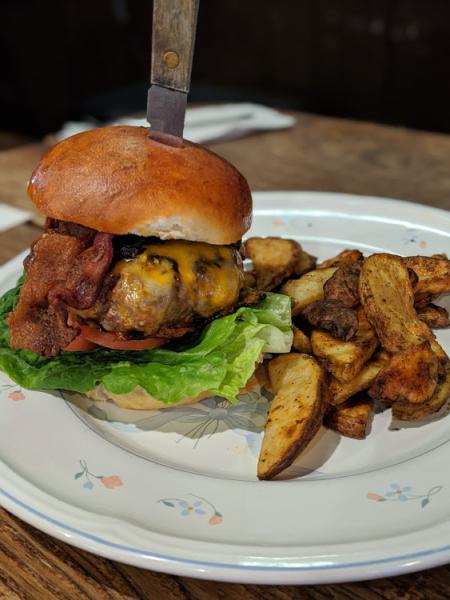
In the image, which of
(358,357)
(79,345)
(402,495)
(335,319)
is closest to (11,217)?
(79,345)

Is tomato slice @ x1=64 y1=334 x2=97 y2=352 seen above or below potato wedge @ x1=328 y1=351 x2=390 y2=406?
below

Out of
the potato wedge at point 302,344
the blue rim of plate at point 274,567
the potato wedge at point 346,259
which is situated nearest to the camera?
the blue rim of plate at point 274,567

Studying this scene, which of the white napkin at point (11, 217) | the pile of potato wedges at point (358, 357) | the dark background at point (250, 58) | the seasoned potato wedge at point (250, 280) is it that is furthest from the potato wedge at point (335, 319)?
the dark background at point (250, 58)

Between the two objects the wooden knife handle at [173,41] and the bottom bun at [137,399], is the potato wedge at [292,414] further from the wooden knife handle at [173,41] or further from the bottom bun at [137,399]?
the wooden knife handle at [173,41]

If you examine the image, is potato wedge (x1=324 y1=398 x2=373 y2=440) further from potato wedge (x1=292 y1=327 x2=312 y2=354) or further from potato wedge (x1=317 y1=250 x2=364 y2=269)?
potato wedge (x1=317 y1=250 x2=364 y2=269)

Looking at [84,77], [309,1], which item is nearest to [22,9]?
[84,77]

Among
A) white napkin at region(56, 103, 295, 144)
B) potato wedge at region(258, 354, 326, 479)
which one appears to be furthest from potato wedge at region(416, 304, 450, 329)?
white napkin at region(56, 103, 295, 144)
